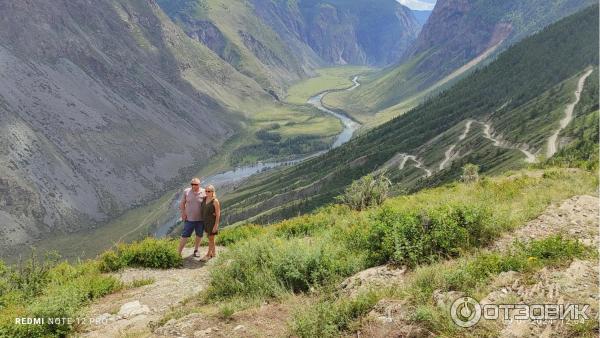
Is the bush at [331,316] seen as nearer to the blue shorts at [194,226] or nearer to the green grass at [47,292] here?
the green grass at [47,292]

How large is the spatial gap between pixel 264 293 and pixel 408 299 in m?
4.57

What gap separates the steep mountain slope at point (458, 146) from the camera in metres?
125

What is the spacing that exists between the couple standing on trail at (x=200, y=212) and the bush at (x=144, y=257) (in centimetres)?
83

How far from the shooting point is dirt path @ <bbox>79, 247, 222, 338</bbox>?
13.2 m

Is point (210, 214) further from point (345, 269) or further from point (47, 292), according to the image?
point (345, 269)

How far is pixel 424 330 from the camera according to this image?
353 inches

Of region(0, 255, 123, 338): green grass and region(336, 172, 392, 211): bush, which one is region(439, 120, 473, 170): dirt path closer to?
region(336, 172, 392, 211): bush

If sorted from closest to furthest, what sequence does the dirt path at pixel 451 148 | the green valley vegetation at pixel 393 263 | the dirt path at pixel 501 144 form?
1. the green valley vegetation at pixel 393 263
2. the dirt path at pixel 501 144
3. the dirt path at pixel 451 148

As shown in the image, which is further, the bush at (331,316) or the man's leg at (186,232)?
the man's leg at (186,232)

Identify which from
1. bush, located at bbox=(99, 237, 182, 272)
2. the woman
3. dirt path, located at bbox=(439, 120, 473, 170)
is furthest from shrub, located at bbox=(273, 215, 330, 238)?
dirt path, located at bbox=(439, 120, 473, 170)

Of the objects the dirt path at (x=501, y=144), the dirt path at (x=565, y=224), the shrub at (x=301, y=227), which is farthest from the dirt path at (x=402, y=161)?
the dirt path at (x=565, y=224)

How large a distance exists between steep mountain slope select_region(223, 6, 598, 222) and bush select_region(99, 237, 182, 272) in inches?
3719

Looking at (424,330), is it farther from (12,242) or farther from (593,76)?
(593,76)

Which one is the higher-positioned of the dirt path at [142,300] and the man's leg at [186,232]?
the man's leg at [186,232]
